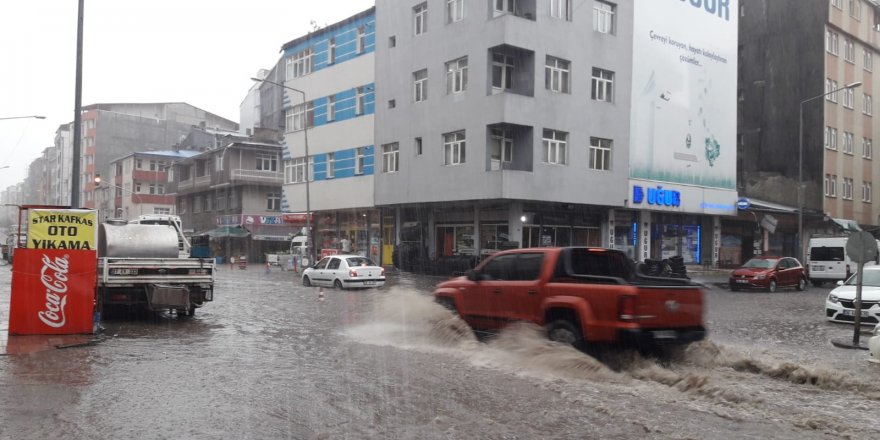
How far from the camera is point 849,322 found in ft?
51.9

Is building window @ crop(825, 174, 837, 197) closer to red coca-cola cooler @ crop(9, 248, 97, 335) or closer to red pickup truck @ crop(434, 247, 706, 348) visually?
red pickup truck @ crop(434, 247, 706, 348)

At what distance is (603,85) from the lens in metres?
34.4

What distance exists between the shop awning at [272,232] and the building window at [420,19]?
25.4 meters

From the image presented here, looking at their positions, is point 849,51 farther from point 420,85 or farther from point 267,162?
point 267,162

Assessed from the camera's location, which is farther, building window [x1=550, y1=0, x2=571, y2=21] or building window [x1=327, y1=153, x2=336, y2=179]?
building window [x1=327, y1=153, x2=336, y2=179]

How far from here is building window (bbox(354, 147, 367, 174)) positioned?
38.8 m

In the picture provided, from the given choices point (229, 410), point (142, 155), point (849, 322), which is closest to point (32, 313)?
point (229, 410)

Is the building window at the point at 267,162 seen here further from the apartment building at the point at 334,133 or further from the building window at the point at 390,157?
the building window at the point at 390,157

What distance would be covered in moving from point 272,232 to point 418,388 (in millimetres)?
52009

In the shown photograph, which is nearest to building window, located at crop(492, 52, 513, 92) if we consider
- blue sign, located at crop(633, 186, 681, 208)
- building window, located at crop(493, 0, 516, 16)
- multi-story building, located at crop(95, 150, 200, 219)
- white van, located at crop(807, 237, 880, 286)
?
building window, located at crop(493, 0, 516, 16)

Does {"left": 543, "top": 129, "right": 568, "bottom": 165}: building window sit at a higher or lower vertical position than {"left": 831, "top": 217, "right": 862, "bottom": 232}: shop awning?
higher

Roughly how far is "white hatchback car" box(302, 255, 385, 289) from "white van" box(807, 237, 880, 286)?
19475mm

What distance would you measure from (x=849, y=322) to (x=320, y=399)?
1365cm

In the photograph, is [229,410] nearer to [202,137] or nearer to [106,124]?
[202,137]
